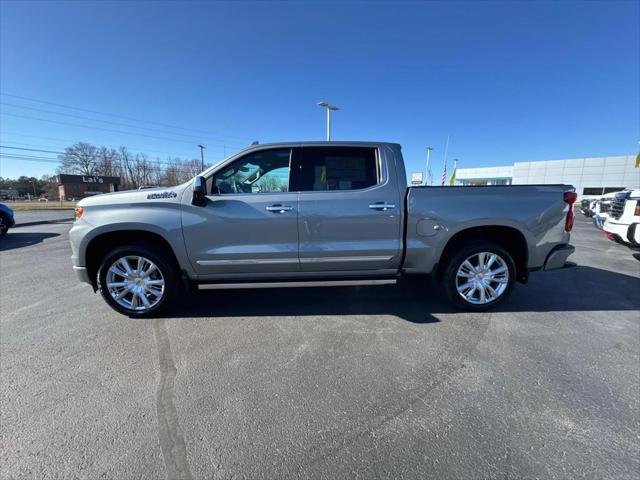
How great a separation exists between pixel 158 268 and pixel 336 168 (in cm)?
241

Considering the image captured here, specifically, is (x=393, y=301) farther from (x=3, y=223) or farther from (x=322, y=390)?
(x=3, y=223)

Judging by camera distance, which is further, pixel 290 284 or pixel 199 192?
pixel 290 284

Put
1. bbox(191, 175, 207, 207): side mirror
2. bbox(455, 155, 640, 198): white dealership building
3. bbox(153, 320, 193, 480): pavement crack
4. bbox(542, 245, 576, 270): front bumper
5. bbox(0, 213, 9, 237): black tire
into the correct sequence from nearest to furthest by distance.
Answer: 1. bbox(153, 320, 193, 480): pavement crack
2. bbox(191, 175, 207, 207): side mirror
3. bbox(542, 245, 576, 270): front bumper
4. bbox(0, 213, 9, 237): black tire
5. bbox(455, 155, 640, 198): white dealership building

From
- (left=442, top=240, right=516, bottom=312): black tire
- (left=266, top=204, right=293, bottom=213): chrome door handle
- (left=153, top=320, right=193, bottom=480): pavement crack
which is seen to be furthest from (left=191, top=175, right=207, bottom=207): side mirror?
(left=442, top=240, right=516, bottom=312): black tire

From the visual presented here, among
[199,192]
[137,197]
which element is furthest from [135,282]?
[199,192]

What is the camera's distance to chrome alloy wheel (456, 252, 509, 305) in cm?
346

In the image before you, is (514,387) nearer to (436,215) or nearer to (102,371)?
(436,215)

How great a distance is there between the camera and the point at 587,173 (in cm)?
4272

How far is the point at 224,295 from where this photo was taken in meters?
4.16

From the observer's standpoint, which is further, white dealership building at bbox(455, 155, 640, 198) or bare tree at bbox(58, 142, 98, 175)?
bare tree at bbox(58, 142, 98, 175)

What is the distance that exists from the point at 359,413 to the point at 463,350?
53.4 inches

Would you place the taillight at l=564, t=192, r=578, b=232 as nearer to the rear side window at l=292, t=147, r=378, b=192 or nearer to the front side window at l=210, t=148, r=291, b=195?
the rear side window at l=292, t=147, r=378, b=192

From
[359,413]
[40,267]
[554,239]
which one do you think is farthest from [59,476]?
[40,267]

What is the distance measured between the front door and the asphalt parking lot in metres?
0.68
